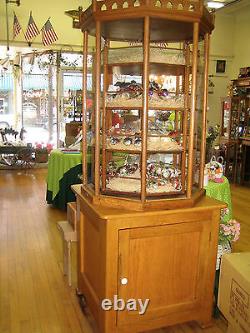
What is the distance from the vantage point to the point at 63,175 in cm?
516

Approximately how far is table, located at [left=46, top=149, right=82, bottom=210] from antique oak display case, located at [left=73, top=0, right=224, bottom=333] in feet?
8.18

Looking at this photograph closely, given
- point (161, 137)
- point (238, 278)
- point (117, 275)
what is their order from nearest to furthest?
point (238, 278)
point (117, 275)
point (161, 137)

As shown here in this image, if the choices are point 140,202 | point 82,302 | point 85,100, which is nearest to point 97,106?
point 85,100

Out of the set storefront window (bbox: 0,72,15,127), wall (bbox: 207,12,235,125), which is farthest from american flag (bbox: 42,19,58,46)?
wall (bbox: 207,12,235,125)

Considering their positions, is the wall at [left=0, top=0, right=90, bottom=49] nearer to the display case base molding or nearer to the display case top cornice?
the display case top cornice

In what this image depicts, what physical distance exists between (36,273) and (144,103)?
6.57ft

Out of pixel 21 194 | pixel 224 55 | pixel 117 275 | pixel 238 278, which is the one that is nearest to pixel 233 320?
pixel 238 278

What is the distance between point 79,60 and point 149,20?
6704 mm

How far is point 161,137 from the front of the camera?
7.68ft

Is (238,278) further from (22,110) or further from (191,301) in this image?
(22,110)

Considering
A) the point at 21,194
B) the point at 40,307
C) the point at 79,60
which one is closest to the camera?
the point at 40,307

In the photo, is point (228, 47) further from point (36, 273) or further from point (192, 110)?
point (36, 273)

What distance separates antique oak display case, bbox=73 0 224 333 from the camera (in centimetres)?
215

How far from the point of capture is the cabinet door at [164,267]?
7.25 ft
